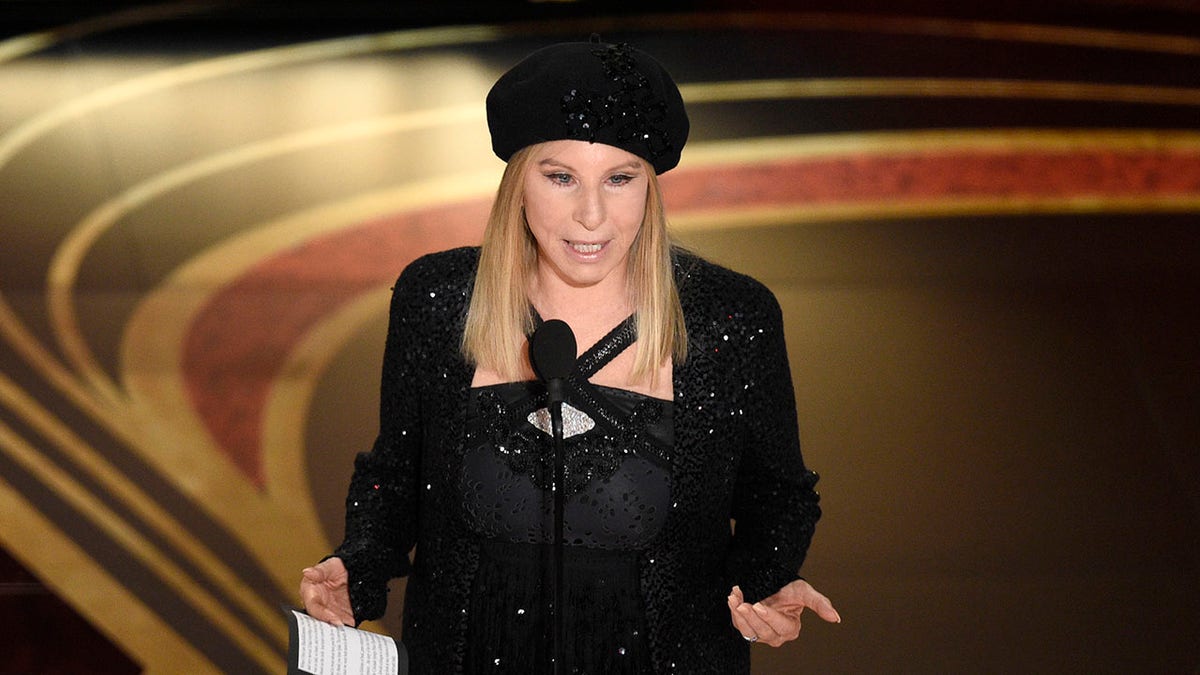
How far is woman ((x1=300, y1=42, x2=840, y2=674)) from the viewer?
1827 mm

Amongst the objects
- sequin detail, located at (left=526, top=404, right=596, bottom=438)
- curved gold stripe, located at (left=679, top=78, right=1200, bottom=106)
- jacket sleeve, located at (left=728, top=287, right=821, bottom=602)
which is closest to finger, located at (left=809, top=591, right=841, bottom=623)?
jacket sleeve, located at (left=728, top=287, right=821, bottom=602)

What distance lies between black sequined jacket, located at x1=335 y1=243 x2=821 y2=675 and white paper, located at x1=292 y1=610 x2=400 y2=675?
26 centimetres

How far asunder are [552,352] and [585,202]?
0.39 m

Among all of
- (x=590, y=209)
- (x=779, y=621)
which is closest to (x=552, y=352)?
(x=590, y=209)

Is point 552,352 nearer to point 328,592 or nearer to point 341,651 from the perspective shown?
point 341,651

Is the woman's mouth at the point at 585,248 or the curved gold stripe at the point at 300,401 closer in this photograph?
the woman's mouth at the point at 585,248

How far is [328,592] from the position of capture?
1.80 metres

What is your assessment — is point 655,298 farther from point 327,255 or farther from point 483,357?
point 327,255

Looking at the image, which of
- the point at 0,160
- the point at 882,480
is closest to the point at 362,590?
the point at 882,480

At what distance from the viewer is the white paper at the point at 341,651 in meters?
1.50

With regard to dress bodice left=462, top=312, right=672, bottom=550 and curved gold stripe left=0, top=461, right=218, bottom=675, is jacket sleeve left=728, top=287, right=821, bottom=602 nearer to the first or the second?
dress bodice left=462, top=312, right=672, bottom=550

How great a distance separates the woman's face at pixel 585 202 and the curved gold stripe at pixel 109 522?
171cm

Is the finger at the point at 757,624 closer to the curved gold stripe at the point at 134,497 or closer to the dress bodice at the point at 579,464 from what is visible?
the dress bodice at the point at 579,464

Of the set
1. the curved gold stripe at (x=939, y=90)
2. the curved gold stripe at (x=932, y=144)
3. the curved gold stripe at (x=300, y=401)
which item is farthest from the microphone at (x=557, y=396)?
the curved gold stripe at (x=939, y=90)
